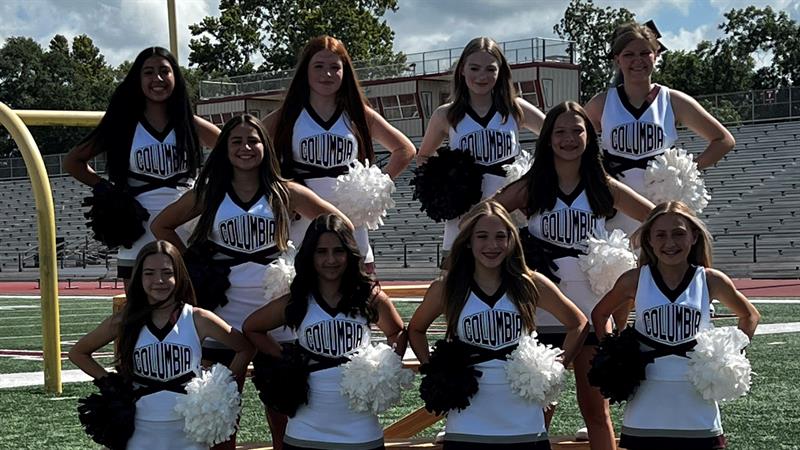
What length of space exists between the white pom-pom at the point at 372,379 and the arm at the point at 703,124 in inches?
61.3

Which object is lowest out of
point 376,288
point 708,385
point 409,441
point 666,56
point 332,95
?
point 409,441

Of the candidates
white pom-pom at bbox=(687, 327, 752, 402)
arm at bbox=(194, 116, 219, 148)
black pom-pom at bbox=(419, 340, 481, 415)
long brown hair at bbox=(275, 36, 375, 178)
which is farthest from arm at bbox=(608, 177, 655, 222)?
arm at bbox=(194, 116, 219, 148)

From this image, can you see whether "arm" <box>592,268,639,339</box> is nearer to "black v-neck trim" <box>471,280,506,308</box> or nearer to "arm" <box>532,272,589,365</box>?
"arm" <box>532,272,589,365</box>

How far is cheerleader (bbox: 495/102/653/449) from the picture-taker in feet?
12.1

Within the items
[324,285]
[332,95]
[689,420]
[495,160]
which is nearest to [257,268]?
[324,285]

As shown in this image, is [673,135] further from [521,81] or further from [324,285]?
[521,81]

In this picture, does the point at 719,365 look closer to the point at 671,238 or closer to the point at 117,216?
the point at 671,238

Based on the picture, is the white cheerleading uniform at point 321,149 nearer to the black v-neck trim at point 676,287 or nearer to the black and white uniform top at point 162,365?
the black and white uniform top at point 162,365

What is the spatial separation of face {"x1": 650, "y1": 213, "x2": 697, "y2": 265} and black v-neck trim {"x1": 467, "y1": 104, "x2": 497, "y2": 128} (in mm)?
922

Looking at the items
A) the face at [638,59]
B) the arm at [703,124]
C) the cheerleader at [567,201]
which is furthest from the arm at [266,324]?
the arm at [703,124]

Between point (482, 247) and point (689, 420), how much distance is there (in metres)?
0.82

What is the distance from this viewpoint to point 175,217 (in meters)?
3.77

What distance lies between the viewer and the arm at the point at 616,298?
3.46m

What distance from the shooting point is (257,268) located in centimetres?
367
